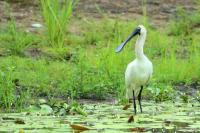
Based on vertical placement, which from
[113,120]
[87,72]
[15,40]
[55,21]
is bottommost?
[113,120]

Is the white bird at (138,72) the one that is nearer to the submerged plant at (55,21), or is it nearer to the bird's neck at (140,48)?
the bird's neck at (140,48)

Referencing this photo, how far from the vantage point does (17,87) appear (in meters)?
10.9

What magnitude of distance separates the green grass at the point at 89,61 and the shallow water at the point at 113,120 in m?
0.56

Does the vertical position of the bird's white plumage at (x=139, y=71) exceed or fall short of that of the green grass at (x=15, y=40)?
it falls short

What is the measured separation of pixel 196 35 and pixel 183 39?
337 millimetres

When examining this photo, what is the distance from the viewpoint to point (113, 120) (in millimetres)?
8805

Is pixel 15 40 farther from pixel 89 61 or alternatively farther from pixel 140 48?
pixel 140 48

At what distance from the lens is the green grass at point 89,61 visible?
10.7 meters

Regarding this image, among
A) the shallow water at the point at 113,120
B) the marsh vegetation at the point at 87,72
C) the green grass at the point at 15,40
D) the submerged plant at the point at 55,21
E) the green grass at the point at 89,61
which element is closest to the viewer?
the shallow water at the point at 113,120

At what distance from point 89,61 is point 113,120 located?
3.34 metres

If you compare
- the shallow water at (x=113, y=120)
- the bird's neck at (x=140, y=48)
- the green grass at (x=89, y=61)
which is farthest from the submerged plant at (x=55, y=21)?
the shallow water at (x=113, y=120)

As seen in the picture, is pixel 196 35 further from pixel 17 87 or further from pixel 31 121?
pixel 31 121

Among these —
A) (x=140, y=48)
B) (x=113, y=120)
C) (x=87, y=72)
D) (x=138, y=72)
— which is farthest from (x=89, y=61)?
(x=113, y=120)

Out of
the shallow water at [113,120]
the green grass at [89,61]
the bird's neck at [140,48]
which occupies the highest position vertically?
the bird's neck at [140,48]
